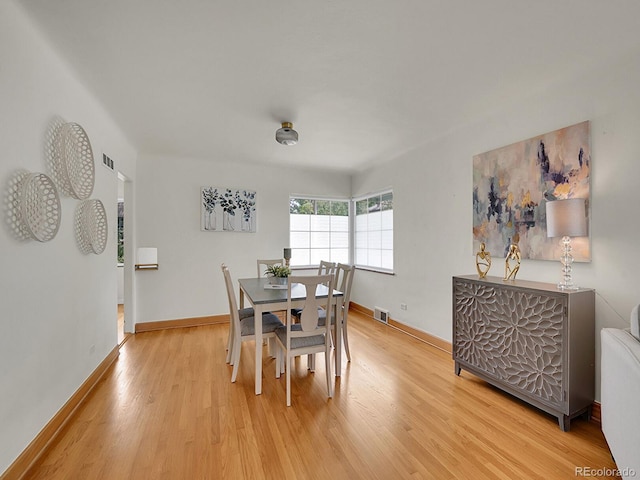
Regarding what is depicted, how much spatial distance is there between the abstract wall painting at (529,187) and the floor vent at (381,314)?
1785mm

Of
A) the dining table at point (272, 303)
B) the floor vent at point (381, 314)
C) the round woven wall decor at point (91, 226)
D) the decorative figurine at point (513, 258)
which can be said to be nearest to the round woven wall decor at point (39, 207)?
the round woven wall decor at point (91, 226)

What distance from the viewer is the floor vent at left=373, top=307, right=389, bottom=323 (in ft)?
14.4

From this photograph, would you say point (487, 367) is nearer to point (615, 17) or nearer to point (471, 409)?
point (471, 409)

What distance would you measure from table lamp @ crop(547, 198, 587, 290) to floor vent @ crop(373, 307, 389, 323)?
2.47 metres


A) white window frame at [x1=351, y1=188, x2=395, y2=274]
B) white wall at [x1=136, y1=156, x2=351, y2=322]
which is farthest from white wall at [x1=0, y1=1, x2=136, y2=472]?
white window frame at [x1=351, y1=188, x2=395, y2=274]

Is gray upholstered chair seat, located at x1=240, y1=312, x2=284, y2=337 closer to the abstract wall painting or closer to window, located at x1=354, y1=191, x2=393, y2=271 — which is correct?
the abstract wall painting

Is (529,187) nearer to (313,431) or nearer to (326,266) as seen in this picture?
(326,266)

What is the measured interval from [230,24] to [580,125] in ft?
7.99

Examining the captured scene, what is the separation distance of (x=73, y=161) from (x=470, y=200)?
3394 millimetres

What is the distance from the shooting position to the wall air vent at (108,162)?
2.85 m

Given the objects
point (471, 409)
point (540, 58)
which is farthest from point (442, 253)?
point (540, 58)

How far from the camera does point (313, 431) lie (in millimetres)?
1969

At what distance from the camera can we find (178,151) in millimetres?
4043

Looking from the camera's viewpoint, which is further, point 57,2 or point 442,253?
point 442,253
